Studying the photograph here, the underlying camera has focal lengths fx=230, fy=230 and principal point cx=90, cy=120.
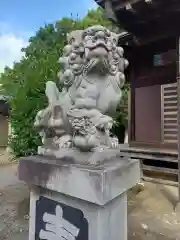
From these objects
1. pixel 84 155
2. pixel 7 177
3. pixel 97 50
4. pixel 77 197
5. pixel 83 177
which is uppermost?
pixel 97 50

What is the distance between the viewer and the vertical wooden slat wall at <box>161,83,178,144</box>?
17.0 feet

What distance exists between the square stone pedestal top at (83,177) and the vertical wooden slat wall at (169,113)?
3623 mm

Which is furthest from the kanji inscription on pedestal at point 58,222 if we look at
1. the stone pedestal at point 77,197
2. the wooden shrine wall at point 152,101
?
the wooden shrine wall at point 152,101

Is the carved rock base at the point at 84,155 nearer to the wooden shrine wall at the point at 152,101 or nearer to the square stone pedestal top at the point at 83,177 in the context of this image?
the square stone pedestal top at the point at 83,177

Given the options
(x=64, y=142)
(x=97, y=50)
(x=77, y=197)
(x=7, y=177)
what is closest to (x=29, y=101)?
(x=64, y=142)

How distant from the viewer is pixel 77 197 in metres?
1.51

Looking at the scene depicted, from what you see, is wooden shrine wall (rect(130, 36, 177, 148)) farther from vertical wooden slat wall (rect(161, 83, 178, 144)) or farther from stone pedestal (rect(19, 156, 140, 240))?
stone pedestal (rect(19, 156, 140, 240))

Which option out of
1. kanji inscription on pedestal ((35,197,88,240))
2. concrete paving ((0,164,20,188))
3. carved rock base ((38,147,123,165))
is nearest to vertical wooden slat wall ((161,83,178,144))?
carved rock base ((38,147,123,165))

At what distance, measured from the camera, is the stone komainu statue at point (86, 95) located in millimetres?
1661

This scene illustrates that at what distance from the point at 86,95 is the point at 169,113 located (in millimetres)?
3908

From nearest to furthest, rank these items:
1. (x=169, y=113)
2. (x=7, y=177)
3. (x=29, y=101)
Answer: (x=29, y=101)
(x=169, y=113)
(x=7, y=177)

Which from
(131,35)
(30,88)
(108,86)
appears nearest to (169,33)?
(131,35)

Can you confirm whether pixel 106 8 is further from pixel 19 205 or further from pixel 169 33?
pixel 19 205

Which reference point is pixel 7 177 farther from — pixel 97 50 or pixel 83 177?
pixel 97 50
